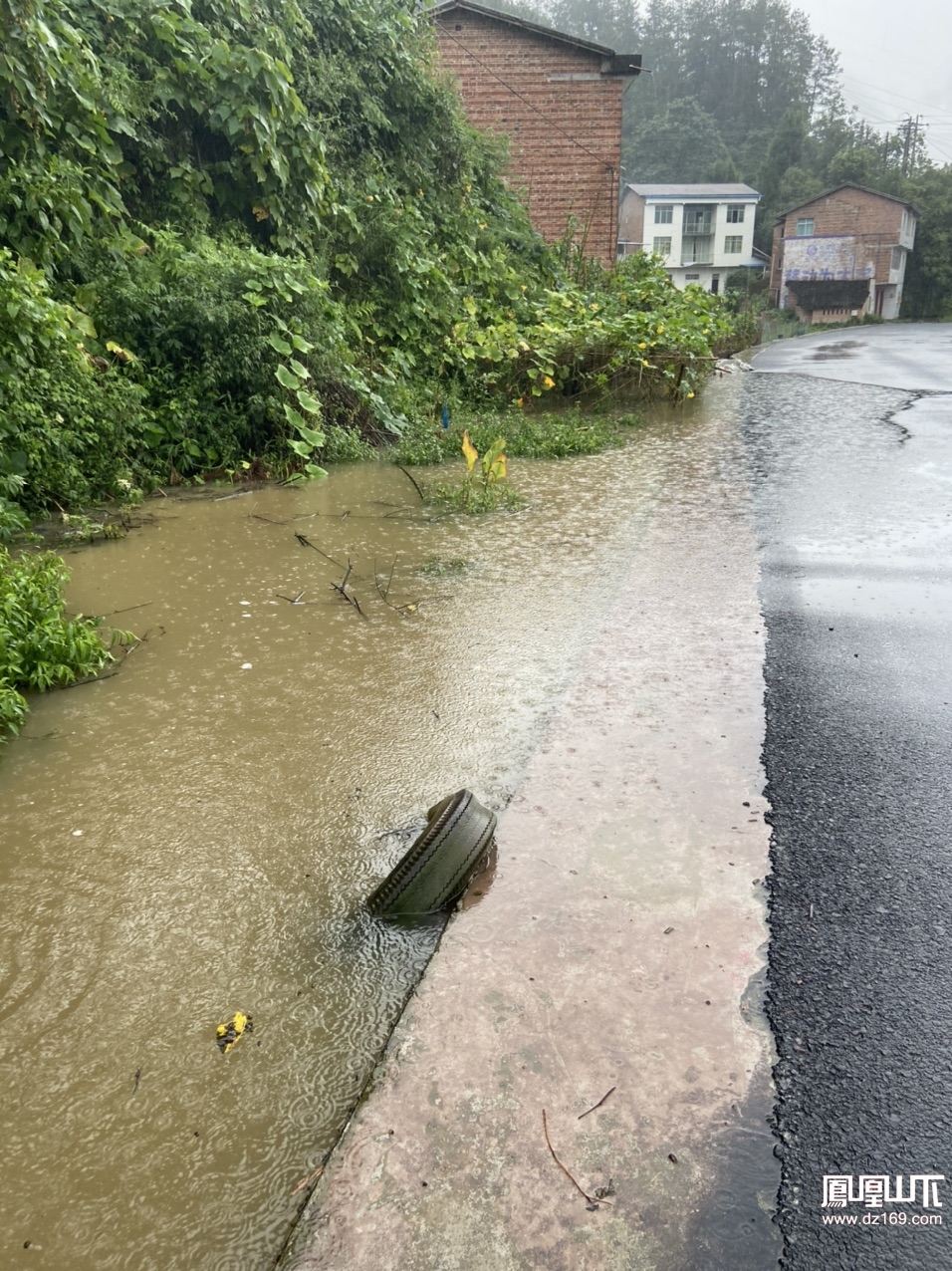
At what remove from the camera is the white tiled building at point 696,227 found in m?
63.8

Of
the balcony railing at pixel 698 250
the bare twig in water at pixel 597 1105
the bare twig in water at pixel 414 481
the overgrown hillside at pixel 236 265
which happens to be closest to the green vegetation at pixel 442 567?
the bare twig in water at pixel 414 481

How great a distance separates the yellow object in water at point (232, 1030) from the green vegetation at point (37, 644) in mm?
1810

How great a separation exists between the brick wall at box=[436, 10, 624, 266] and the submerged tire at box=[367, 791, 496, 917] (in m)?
21.2

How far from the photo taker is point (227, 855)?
2.65 metres

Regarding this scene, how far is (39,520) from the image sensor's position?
20.5 feet

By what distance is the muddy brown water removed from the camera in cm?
172

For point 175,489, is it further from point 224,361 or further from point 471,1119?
point 471,1119

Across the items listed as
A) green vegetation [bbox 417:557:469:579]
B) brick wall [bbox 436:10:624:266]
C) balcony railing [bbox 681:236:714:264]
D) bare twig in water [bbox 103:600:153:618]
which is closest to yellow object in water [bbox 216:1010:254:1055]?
bare twig in water [bbox 103:600:153:618]

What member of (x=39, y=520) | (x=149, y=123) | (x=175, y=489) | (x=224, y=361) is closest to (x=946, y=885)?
(x=39, y=520)

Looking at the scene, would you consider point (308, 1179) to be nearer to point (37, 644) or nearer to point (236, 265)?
point (37, 644)

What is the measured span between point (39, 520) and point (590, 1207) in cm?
585

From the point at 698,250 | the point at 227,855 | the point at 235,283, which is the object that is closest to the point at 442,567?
the point at 227,855

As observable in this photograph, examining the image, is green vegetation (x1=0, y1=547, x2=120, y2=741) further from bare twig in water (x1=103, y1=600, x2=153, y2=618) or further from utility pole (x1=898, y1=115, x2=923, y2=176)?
utility pole (x1=898, y1=115, x2=923, y2=176)

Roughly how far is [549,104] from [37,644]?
71.9 feet
